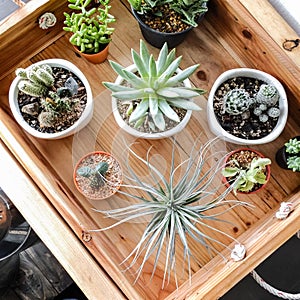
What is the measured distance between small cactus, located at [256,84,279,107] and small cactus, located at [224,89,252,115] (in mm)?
28

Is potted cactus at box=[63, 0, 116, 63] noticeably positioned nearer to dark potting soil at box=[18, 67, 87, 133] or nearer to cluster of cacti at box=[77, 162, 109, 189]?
dark potting soil at box=[18, 67, 87, 133]

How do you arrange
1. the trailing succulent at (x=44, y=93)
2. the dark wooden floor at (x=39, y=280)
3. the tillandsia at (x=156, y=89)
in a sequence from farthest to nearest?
the dark wooden floor at (x=39, y=280)
the trailing succulent at (x=44, y=93)
the tillandsia at (x=156, y=89)

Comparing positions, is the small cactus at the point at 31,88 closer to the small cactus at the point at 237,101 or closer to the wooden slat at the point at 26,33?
the wooden slat at the point at 26,33

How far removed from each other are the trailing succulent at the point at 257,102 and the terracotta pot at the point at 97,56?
287 millimetres

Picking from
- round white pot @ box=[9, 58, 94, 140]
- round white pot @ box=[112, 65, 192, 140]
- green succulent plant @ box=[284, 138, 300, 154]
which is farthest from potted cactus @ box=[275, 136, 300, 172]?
round white pot @ box=[9, 58, 94, 140]

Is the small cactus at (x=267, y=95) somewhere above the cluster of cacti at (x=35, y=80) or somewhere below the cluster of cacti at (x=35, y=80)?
below

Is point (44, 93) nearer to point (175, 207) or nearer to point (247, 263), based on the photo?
point (175, 207)

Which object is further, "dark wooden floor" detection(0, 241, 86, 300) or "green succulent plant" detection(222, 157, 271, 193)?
"dark wooden floor" detection(0, 241, 86, 300)

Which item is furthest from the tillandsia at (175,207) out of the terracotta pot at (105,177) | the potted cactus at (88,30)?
the potted cactus at (88,30)

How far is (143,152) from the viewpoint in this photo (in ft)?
4.25

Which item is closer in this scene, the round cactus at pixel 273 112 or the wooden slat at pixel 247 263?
the wooden slat at pixel 247 263

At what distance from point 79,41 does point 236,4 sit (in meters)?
0.35

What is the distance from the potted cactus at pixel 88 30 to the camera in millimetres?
1193

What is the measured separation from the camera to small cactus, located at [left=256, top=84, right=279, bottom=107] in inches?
48.3
